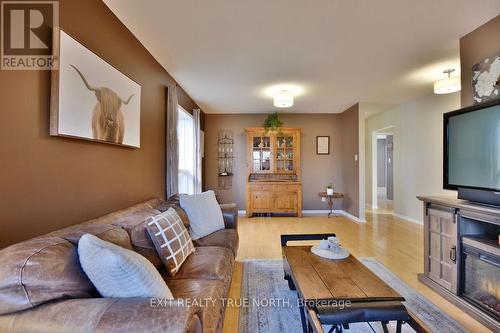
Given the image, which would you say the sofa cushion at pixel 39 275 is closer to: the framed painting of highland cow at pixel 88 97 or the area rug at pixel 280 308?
the framed painting of highland cow at pixel 88 97

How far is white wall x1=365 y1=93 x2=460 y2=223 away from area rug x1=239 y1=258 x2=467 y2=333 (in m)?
2.67

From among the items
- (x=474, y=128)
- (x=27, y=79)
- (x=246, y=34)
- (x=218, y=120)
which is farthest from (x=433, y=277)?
(x=218, y=120)

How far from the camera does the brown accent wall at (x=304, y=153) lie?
19.4ft

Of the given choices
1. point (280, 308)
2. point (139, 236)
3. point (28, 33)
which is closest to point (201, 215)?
point (139, 236)

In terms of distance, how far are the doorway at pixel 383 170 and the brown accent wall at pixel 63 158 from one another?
18.4 ft

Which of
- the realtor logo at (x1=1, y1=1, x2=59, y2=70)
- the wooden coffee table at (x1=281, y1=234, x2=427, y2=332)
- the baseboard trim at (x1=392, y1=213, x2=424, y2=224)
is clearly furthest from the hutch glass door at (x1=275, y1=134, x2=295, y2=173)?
the realtor logo at (x1=1, y1=1, x2=59, y2=70)

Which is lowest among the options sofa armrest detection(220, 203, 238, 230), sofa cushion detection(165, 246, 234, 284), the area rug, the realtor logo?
the area rug

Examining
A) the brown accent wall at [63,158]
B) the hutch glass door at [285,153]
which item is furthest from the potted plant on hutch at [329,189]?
the brown accent wall at [63,158]

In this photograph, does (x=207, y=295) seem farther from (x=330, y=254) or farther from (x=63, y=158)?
(x=63, y=158)

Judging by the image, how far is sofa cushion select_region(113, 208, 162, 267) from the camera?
59.9 inches

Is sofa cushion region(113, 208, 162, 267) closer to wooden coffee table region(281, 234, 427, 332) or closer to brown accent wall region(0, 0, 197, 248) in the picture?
brown accent wall region(0, 0, 197, 248)

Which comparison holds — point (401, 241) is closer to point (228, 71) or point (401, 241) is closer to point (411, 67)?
point (411, 67)

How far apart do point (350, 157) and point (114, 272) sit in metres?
5.20

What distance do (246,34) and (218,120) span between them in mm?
3691
